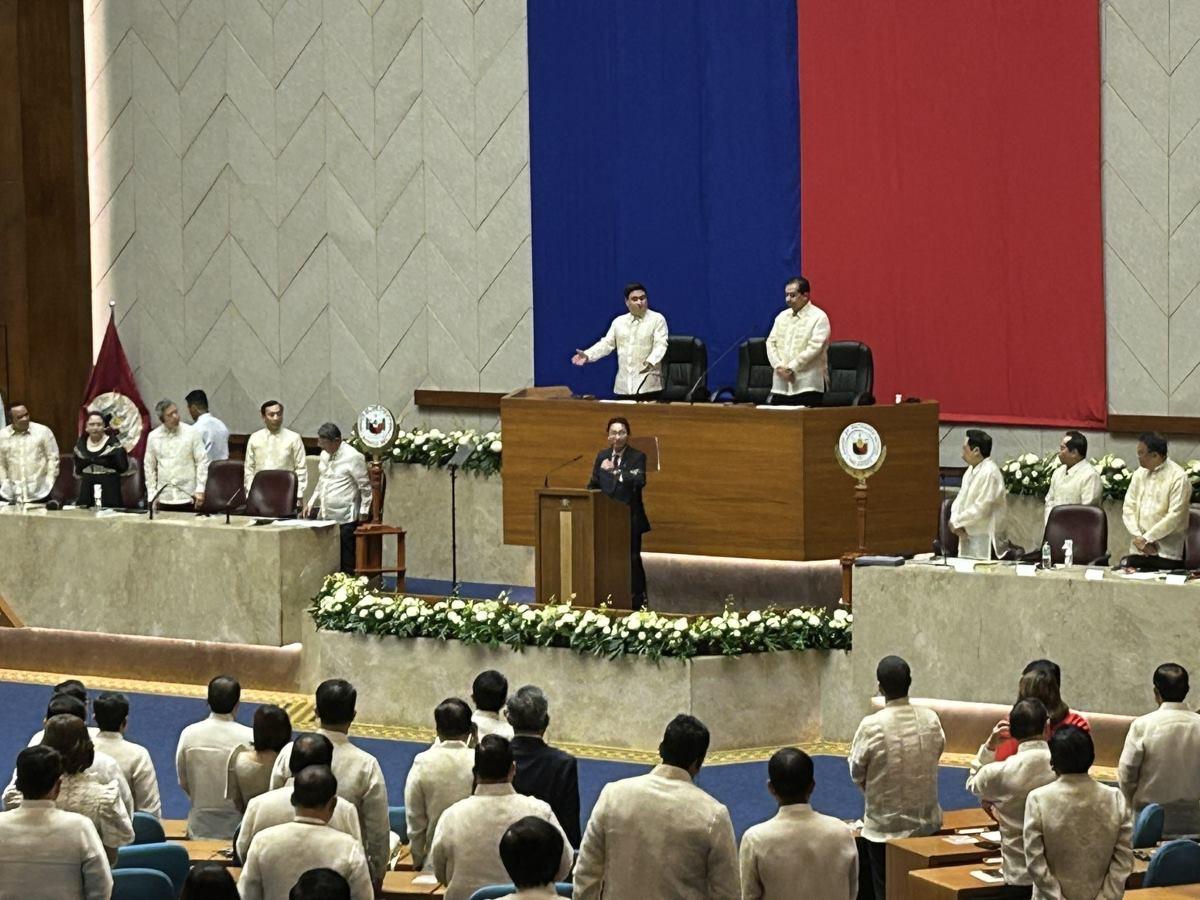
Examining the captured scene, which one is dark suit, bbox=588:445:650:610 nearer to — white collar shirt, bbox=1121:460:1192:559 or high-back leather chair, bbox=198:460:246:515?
white collar shirt, bbox=1121:460:1192:559

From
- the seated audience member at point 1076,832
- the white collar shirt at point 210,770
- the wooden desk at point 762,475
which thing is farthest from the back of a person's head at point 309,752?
the wooden desk at point 762,475

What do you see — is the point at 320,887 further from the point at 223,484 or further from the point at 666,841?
the point at 223,484

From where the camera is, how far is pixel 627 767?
12.2 meters

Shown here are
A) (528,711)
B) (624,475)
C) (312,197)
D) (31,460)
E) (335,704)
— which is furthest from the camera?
(312,197)

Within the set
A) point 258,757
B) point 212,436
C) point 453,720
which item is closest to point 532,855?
point 453,720

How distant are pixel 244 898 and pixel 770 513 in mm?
8028

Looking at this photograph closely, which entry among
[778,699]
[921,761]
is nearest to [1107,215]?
[778,699]

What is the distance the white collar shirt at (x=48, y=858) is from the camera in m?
6.50

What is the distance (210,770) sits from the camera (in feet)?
29.6

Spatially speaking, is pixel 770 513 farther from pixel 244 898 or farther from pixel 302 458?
pixel 244 898

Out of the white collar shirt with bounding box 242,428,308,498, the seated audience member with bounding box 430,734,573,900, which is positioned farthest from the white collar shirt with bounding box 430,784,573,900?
the white collar shirt with bounding box 242,428,308,498

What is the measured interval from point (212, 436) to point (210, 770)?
8090mm

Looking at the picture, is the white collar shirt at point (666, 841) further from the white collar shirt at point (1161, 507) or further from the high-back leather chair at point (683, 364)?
the high-back leather chair at point (683, 364)

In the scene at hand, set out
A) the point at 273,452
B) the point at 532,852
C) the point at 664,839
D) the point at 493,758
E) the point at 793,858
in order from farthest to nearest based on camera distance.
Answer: the point at 273,452 < the point at 493,758 < the point at 793,858 < the point at 664,839 < the point at 532,852
